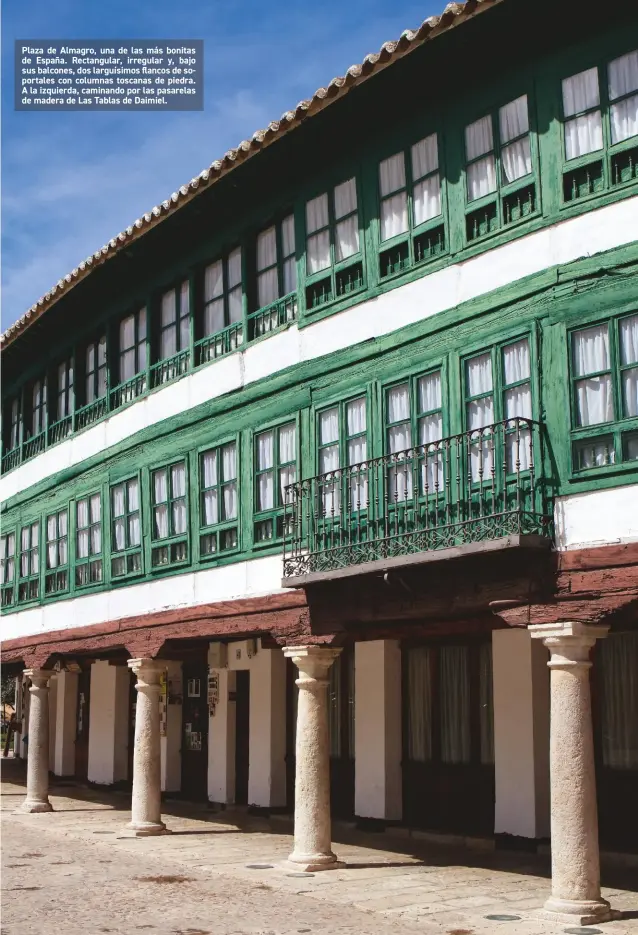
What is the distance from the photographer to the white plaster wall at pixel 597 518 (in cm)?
1017

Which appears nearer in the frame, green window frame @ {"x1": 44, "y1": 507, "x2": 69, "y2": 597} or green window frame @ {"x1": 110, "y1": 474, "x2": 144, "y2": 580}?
green window frame @ {"x1": 110, "y1": 474, "x2": 144, "y2": 580}

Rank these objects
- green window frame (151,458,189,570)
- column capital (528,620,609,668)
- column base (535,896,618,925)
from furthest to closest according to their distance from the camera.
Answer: green window frame (151,458,189,570), column capital (528,620,609,668), column base (535,896,618,925)

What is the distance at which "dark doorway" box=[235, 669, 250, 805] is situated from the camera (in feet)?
65.3

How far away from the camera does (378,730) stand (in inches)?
651

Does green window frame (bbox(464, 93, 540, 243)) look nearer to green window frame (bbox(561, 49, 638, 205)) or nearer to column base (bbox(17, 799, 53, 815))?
green window frame (bbox(561, 49, 638, 205))

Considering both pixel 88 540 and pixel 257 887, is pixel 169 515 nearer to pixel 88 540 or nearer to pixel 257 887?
pixel 88 540

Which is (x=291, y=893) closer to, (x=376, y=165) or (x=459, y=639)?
(x=459, y=639)

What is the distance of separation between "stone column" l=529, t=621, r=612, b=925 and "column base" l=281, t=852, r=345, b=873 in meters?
3.45

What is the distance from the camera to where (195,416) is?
16.5 metres

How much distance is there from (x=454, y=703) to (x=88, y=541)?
22.5ft

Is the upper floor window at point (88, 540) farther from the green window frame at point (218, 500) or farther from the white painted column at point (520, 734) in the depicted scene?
the white painted column at point (520, 734)

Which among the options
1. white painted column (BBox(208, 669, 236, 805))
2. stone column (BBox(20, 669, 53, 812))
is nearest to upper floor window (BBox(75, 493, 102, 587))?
stone column (BBox(20, 669, 53, 812))

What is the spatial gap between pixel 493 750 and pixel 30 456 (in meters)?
11.3

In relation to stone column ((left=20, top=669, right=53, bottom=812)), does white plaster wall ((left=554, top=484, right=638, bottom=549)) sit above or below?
above
